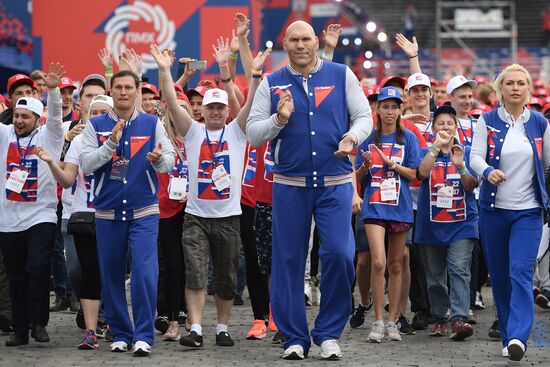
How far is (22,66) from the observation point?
21656 mm

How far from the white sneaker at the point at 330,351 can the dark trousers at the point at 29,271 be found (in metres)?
2.48

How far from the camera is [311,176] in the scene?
9352 mm

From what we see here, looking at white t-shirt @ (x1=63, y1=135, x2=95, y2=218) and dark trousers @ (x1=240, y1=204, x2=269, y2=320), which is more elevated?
white t-shirt @ (x1=63, y1=135, x2=95, y2=218)

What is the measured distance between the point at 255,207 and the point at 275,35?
29.2 meters

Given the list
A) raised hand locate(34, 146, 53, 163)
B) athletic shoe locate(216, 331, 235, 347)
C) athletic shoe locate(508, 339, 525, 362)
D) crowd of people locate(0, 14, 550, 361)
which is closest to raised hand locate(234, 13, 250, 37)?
crowd of people locate(0, 14, 550, 361)

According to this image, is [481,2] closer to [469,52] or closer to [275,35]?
[469,52]

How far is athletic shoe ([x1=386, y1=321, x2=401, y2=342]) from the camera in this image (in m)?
10.6

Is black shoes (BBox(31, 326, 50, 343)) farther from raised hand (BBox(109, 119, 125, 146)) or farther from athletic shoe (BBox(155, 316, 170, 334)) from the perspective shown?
raised hand (BBox(109, 119, 125, 146))

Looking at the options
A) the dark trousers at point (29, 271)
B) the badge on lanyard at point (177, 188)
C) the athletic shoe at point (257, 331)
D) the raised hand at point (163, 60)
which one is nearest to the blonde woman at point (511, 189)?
the athletic shoe at point (257, 331)

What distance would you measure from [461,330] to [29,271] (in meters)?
3.57

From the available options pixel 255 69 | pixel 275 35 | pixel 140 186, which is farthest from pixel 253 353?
pixel 275 35

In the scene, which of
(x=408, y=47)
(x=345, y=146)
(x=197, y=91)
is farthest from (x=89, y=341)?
(x=408, y=47)

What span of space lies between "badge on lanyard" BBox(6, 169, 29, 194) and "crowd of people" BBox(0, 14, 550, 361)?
12 mm

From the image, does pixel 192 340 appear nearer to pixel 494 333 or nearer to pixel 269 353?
pixel 269 353
